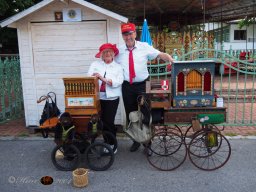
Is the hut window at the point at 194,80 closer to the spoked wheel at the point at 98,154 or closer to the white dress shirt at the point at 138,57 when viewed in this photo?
the white dress shirt at the point at 138,57

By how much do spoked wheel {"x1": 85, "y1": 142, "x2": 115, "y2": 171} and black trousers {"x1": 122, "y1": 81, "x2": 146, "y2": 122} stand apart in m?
0.76

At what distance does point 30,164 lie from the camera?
Answer: 14.1 ft

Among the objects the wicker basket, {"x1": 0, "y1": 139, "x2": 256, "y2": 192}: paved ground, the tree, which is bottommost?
{"x1": 0, "y1": 139, "x2": 256, "y2": 192}: paved ground

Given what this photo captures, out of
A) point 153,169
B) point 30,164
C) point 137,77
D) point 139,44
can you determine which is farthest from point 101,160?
point 139,44

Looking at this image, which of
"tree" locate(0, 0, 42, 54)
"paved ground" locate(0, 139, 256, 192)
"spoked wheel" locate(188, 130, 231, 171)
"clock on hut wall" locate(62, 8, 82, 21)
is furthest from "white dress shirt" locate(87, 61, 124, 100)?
"tree" locate(0, 0, 42, 54)

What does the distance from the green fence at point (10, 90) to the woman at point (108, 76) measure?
3.24 meters

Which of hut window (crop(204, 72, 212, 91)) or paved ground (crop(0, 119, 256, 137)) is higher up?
hut window (crop(204, 72, 212, 91))

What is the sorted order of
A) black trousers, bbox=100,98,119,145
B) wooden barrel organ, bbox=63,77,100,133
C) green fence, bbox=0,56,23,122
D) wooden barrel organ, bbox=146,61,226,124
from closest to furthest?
wooden barrel organ, bbox=146,61,226,124
wooden barrel organ, bbox=63,77,100,133
black trousers, bbox=100,98,119,145
green fence, bbox=0,56,23,122

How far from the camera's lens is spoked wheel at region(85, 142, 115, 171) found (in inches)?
155

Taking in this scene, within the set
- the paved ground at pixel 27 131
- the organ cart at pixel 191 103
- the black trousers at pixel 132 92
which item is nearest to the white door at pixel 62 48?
the paved ground at pixel 27 131

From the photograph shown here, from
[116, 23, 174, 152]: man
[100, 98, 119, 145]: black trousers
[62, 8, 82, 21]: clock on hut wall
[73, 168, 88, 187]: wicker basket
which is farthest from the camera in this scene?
[62, 8, 82, 21]: clock on hut wall

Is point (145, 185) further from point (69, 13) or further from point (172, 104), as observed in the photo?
point (69, 13)

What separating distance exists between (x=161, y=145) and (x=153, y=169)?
537 millimetres

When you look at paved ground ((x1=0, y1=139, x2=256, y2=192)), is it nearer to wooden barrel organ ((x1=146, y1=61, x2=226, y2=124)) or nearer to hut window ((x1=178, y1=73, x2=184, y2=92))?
wooden barrel organ ((x1=146, y1=61, x2=226, y2=124))
